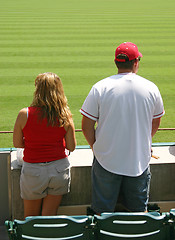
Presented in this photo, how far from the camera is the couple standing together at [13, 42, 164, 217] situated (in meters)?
3.04

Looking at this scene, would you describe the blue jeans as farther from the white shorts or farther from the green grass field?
the green grass field

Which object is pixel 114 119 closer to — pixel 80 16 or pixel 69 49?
pixel 69 49

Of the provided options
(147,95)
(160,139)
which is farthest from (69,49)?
(147,95)

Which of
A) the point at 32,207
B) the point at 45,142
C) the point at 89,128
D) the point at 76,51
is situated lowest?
the point at 32,207

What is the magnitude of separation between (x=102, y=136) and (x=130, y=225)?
0.66 metres

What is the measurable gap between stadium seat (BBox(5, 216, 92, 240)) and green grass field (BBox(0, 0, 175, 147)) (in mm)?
2962

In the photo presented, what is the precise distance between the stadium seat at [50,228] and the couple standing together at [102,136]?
400 millimetres

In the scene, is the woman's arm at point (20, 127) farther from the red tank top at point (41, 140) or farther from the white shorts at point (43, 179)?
the white shorts at point (43, 179)

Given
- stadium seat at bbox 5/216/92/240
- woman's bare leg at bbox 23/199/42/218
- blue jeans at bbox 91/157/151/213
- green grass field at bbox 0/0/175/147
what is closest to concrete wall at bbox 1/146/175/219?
woman's bare leg at bbox 23/199/42/218

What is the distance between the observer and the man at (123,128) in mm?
3025

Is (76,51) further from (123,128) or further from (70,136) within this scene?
(123,128)

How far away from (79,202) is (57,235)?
1033 mm

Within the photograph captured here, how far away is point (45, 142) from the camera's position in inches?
129

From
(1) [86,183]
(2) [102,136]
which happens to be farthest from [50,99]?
(1) [86,183]
